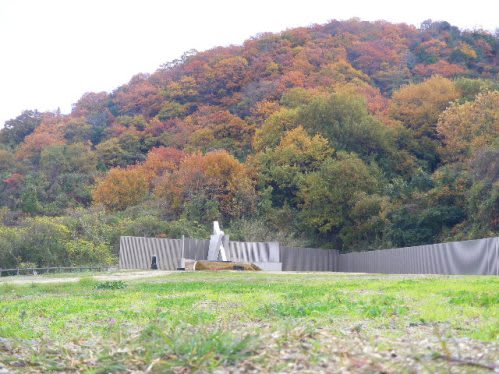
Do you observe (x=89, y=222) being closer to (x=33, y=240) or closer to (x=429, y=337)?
(x=33, y=240)

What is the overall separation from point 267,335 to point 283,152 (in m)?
47.9

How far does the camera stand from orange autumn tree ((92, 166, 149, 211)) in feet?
196

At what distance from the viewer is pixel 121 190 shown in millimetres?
59562

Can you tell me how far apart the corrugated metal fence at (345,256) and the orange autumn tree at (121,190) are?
17.2 meters

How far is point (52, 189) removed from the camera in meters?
64.2

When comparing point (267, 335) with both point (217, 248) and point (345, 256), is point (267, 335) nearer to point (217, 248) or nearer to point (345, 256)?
point (217, 248)

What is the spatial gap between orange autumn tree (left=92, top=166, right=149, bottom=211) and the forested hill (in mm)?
119

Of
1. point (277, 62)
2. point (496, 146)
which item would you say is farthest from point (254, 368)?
point (277, 62)

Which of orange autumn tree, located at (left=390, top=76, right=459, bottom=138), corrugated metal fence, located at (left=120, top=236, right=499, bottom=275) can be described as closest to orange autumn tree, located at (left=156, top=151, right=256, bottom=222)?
corrugated metal fence, located at (left=120, top=236, right=499, bottom=275)

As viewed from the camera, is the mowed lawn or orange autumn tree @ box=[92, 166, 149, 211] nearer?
the mowed lawn

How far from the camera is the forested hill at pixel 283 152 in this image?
44.5 metres

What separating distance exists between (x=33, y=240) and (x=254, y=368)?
3935 centimetres

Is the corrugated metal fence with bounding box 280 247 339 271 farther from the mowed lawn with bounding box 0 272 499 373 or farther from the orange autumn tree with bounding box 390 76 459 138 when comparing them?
the mowed lawn with bounding box 0 272 499 373

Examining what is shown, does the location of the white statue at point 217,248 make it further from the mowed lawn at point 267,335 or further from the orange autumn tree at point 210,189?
the mowed lawn at point 267,335
